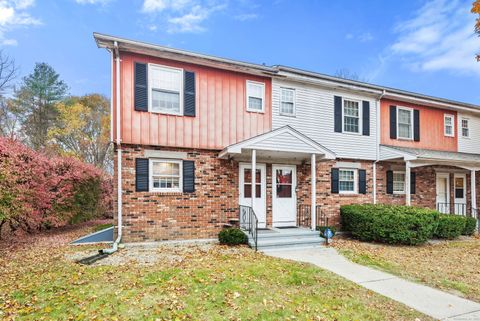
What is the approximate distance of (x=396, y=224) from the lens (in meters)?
8.89

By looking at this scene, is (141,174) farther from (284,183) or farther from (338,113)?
(338,113)

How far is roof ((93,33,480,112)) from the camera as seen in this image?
7.79m

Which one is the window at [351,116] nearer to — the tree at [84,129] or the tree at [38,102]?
the tree at [84,129]

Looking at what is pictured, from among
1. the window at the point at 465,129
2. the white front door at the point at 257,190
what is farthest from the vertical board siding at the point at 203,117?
the window at the point at 465,129

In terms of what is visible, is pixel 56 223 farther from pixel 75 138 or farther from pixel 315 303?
pixel 75 138

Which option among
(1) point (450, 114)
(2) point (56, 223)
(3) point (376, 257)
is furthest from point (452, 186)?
(2) point (56, 223)

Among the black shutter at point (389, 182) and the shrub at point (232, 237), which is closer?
the shrub at point (232, 237)

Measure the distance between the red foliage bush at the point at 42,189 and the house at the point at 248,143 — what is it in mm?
2690

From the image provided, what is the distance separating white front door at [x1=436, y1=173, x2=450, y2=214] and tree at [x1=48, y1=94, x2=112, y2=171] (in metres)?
21.3

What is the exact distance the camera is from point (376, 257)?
7.38 meters

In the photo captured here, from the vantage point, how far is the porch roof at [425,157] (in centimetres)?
1070

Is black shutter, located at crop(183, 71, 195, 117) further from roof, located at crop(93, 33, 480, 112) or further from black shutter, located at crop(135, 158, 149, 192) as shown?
black shutter, located at crop(135, 158, 149, 192)

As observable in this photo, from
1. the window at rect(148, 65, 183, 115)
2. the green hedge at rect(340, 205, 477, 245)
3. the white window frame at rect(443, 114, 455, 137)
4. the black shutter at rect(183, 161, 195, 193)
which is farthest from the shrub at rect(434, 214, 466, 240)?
the window at rect(148, 65, 183, 115)

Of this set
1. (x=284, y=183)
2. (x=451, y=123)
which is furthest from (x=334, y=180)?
(x=451, y=123)
